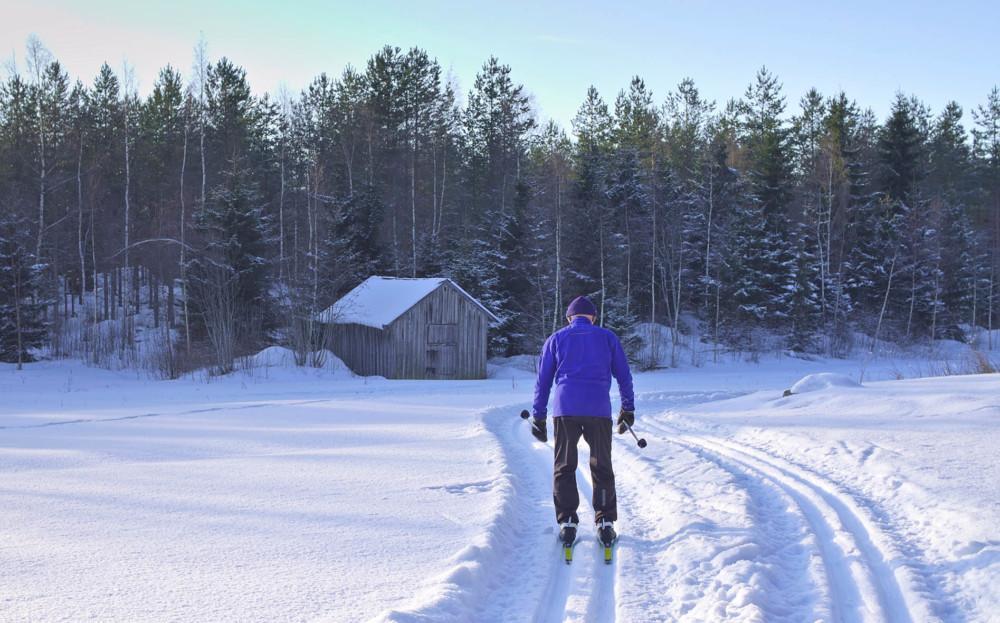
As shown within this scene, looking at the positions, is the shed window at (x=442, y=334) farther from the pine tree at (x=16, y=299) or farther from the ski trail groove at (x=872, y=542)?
the ski trail groove at (x=872, y=542)

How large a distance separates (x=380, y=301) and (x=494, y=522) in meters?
28.3

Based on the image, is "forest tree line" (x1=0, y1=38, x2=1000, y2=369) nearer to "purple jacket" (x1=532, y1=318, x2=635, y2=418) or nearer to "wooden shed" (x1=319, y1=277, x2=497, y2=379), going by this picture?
"wooden shed" (x1=319, y1=277, x2=497, y2=379)

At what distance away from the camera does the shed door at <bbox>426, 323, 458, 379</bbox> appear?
33.3m

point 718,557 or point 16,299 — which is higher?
point 16,299

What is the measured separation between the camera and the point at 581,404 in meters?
6.15

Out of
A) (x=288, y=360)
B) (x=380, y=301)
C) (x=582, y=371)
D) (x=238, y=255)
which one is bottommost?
(x=288, y=360)

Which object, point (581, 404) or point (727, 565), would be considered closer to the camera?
point (727, 565)

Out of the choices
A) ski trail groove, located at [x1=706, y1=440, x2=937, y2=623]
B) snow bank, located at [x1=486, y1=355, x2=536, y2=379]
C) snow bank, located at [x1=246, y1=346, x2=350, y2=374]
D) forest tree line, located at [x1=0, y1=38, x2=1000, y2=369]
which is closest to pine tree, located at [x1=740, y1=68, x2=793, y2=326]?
forest tree line, located at [x1=0, y1=38, x2=1000, y2=369]

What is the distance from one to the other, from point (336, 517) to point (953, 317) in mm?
48215

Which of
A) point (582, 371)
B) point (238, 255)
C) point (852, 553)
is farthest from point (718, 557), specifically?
point (238, 255)

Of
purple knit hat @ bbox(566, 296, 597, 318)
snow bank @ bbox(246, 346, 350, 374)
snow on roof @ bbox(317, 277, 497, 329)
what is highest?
snow on roof @ bbox(317, 277, 497, 329)

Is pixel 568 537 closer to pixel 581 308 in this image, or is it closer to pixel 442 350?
pixel 581 308

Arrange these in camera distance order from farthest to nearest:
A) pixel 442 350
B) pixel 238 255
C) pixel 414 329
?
pixel 238 255
pixel 442 350
pixel 414 329

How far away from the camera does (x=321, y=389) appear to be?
24844 millimetres
